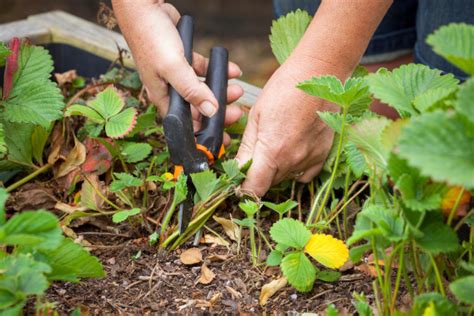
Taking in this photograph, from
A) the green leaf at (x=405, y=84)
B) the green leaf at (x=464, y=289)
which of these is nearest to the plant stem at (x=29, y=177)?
the green leaf at (x=405, y=84)

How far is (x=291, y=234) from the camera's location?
3.10 feet

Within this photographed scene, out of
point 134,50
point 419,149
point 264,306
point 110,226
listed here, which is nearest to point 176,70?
point 134,50

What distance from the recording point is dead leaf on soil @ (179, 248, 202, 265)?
105 centimetres

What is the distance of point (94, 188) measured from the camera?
114cm

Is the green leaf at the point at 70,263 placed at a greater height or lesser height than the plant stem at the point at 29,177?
greater

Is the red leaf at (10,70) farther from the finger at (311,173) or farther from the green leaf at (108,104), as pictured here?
the finger at (311,173)

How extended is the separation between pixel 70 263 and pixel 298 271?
0.97ft

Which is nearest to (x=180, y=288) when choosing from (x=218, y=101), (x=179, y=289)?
(x=179, y=289)

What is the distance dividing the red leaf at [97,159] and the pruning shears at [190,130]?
0.58 ft

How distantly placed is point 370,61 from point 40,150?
39.6 inches

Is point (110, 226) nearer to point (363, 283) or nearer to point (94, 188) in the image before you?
point (94, 188)

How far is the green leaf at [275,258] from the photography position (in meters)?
0.97

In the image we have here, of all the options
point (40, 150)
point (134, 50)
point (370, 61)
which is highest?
point (134, 50)

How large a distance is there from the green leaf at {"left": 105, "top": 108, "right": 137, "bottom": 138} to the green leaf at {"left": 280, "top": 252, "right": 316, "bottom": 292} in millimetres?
355
